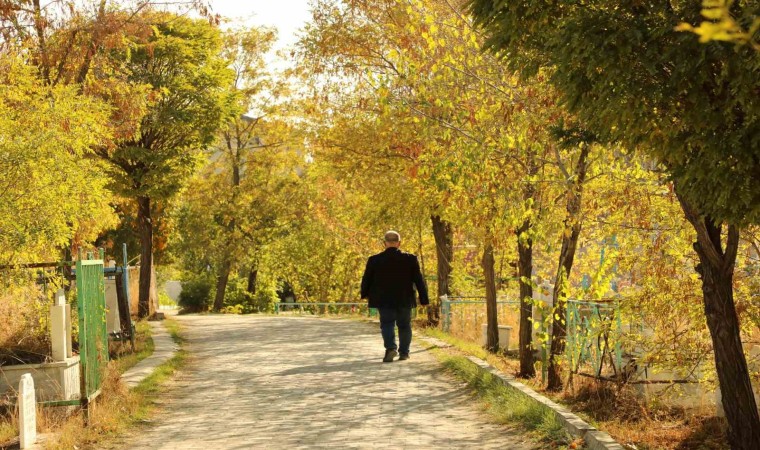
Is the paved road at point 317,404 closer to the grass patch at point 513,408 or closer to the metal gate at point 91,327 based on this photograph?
the grass patch at point 513,408

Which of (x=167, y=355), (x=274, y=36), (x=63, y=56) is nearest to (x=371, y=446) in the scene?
(x=167, y=355)

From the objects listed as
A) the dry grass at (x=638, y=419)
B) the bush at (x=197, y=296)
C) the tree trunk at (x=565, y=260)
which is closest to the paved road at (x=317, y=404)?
the dry grass at (x=638, y=419)

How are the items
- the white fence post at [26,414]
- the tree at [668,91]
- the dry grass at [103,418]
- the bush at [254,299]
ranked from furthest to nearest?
1. the bush at [254,299]
2. the dry grass at [103,418]
3. the white fence post at [26,414]
4. the tree at [668,91]

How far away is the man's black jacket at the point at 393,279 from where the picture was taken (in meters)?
14.7

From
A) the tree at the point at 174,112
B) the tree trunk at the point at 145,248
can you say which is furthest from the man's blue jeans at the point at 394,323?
the tree trunk at the point at 145,248

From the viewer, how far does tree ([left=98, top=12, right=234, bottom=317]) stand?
26.6 metres

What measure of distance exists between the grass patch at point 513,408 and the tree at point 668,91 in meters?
3.13

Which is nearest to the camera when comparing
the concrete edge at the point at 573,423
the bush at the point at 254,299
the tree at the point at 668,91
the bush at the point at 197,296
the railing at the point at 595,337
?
the tree at the point at 668,91

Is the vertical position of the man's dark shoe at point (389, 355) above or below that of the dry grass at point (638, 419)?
above

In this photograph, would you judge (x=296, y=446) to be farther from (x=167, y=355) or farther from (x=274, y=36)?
(x=274, y=36)

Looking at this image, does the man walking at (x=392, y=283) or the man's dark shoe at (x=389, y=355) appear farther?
the man's dark shoe at (x=389, y=355)

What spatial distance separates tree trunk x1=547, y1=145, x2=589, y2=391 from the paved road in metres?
1.06

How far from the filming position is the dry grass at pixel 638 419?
8.86 meters

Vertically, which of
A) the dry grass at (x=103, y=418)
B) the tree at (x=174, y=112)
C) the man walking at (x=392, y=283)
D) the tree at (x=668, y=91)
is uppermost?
the tree at (x=174, y=112)
